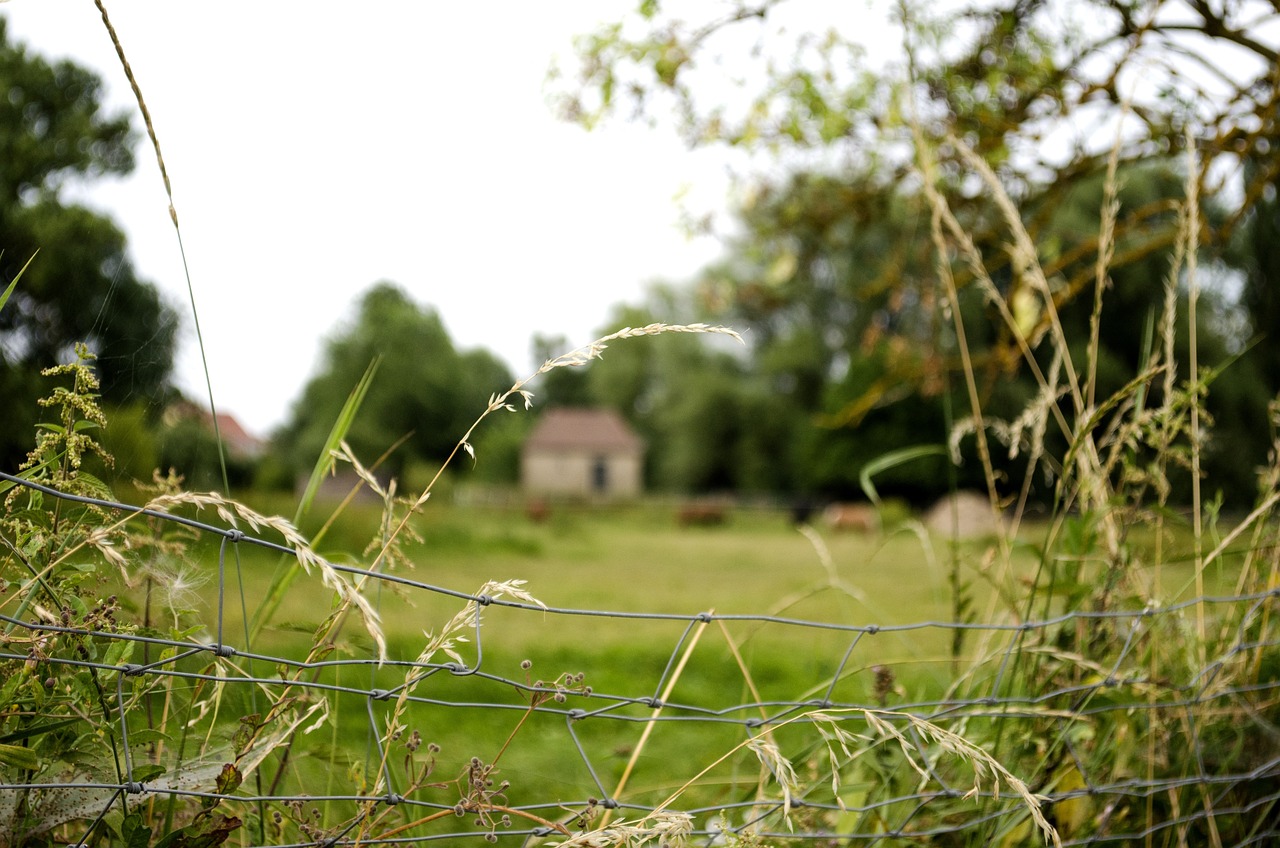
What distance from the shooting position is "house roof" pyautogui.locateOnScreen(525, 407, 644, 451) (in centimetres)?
3453

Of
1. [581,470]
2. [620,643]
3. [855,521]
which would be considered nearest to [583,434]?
[581,470]

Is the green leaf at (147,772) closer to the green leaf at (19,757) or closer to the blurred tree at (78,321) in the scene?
the green leaf at (19,757)

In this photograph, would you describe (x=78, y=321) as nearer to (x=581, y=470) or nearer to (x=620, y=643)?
(x=620, y=643)

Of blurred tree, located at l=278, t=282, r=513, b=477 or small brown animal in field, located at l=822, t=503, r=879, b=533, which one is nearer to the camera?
blurred tree, located at l=278, t=282, r=513, b=477

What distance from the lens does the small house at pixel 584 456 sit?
1356 inches

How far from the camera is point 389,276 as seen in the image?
6.14 metres

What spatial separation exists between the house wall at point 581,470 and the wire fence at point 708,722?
1267 inches

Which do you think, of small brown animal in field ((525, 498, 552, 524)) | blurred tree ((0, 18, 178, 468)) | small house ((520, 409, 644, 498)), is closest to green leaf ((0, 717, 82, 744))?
blurred tree ((0, 18, 178, 468))

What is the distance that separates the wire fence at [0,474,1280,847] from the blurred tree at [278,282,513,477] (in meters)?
3.53

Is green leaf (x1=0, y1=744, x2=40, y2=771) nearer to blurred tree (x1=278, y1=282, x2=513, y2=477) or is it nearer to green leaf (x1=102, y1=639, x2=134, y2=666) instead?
green leaf (x1=102, y1=639, x2=134, y2=666)

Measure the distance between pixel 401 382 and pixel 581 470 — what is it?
26452mm

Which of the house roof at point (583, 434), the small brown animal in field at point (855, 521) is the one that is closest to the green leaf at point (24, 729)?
the small brown animal in field at point (855, 521)

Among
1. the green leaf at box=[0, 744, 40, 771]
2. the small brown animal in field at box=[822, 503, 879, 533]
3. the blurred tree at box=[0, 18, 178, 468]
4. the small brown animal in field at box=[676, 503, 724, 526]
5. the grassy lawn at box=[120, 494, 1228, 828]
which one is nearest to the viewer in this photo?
the green leaf at box=[0, 744, 40, 771]

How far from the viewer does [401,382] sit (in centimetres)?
826
